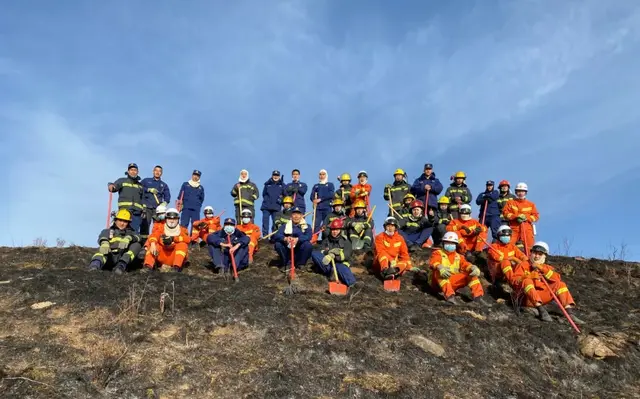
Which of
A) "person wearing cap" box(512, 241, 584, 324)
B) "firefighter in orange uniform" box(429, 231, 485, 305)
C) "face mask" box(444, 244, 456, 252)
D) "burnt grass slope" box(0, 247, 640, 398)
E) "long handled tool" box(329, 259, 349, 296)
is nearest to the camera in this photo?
"burnt grass slope" box(0, 247, 640, 398)

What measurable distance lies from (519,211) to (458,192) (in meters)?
2.11

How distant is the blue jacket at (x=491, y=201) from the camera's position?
15125 millimetres

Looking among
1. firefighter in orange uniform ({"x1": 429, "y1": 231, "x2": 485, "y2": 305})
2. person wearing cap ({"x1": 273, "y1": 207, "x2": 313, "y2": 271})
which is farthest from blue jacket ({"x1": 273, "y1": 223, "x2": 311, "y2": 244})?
firefighter in orange uniform ({"x1": 429, "y1": 231, "x2": 485, "y2": 305})

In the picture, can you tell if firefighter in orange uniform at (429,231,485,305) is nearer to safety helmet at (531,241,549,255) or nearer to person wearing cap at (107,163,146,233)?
safety helmet at (531,241,549,255)

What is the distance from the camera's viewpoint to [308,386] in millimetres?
5770

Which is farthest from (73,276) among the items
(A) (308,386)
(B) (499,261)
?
(B) (499,261)

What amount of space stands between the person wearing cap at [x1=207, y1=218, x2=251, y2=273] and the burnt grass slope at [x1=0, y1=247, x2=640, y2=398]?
3.21ft

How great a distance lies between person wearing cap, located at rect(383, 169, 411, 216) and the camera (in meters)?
15.2

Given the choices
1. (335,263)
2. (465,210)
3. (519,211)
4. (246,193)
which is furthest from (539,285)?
(246,193)

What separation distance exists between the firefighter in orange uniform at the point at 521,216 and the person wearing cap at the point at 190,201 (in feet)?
32.3

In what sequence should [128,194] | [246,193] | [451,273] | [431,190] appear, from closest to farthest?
1. [451,273]
2. [128,194]
3. [246,193]
4. [431,190]

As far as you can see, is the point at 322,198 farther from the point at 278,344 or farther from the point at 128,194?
the point at 278,344

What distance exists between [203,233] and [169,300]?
689cm

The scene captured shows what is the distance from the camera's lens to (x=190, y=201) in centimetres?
1498
